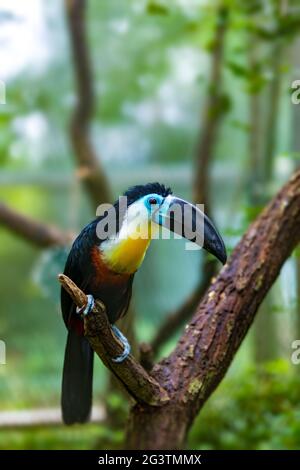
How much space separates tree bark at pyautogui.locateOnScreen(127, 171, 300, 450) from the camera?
1152mm

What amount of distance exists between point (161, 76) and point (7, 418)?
4.78ft

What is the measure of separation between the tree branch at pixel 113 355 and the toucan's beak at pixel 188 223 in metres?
0.17

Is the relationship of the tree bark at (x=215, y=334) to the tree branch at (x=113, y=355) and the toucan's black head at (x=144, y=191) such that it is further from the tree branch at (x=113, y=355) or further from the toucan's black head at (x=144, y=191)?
the toucan's black head at (x=144, y=191)

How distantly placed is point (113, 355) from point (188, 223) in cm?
26

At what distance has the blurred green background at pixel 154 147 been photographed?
1.78 meters

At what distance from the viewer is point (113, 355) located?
3.32 feet

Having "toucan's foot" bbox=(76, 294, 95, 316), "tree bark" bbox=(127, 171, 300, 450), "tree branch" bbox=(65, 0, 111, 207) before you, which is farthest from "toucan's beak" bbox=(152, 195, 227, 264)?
"tree branch" bbox=(65, 0, 111, 207)

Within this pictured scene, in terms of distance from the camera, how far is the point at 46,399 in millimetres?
1730

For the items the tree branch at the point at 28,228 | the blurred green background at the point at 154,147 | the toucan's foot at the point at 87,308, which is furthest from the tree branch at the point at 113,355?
the tree branch at the point at 28,228

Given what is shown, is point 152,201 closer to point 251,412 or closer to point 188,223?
point 188,223

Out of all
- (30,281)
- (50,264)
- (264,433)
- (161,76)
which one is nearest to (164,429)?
(50,264)

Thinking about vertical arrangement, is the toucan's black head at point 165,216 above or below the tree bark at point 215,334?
above

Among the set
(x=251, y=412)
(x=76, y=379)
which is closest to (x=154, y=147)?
(x=251, y=412)

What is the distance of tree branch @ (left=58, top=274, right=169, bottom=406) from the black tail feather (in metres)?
0.05
